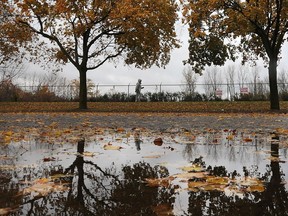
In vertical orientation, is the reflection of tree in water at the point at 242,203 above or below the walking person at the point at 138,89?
below

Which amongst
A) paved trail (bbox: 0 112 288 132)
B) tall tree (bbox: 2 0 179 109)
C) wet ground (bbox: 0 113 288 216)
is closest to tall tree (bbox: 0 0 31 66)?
tall tree (bbox: 2 0 179 109)

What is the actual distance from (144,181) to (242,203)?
795 mm

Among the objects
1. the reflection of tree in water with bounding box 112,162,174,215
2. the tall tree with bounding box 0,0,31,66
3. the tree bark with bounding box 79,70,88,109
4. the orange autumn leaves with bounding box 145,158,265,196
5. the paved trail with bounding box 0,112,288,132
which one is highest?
the tall tree with bounding box 0,0,31,66

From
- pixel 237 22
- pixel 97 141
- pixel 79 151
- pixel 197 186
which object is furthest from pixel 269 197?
pixel 237 22

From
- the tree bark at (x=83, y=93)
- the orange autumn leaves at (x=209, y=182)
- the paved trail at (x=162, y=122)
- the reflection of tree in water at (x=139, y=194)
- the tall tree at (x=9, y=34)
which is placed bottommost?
the reflection of tree in water at (x=139, y=194)

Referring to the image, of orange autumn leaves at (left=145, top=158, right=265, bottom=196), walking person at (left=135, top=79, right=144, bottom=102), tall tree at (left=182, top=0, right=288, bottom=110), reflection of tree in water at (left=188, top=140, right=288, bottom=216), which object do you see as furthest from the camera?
walking person at (left=135, top=79, right=144, bottom=102)

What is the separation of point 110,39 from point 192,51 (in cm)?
1115

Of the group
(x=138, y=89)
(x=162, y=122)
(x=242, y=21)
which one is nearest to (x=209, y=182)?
(x=162, y=122)

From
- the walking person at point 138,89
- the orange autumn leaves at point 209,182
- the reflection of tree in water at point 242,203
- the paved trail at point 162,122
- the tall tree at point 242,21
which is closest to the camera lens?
the reflection of tree in water at point 242,203

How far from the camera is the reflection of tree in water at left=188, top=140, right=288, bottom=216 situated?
1729mm

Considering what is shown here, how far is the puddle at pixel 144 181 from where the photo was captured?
5.89 ft

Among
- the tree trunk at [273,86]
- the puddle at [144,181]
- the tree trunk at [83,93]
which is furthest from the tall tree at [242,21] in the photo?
the puddle at [144,181]

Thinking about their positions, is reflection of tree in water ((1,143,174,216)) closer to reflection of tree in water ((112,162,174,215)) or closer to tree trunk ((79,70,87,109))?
reflection of tree in water ((112,162,174,215))

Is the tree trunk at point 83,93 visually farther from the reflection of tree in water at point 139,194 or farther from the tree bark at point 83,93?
the reflection of tree in water at point 139,194
